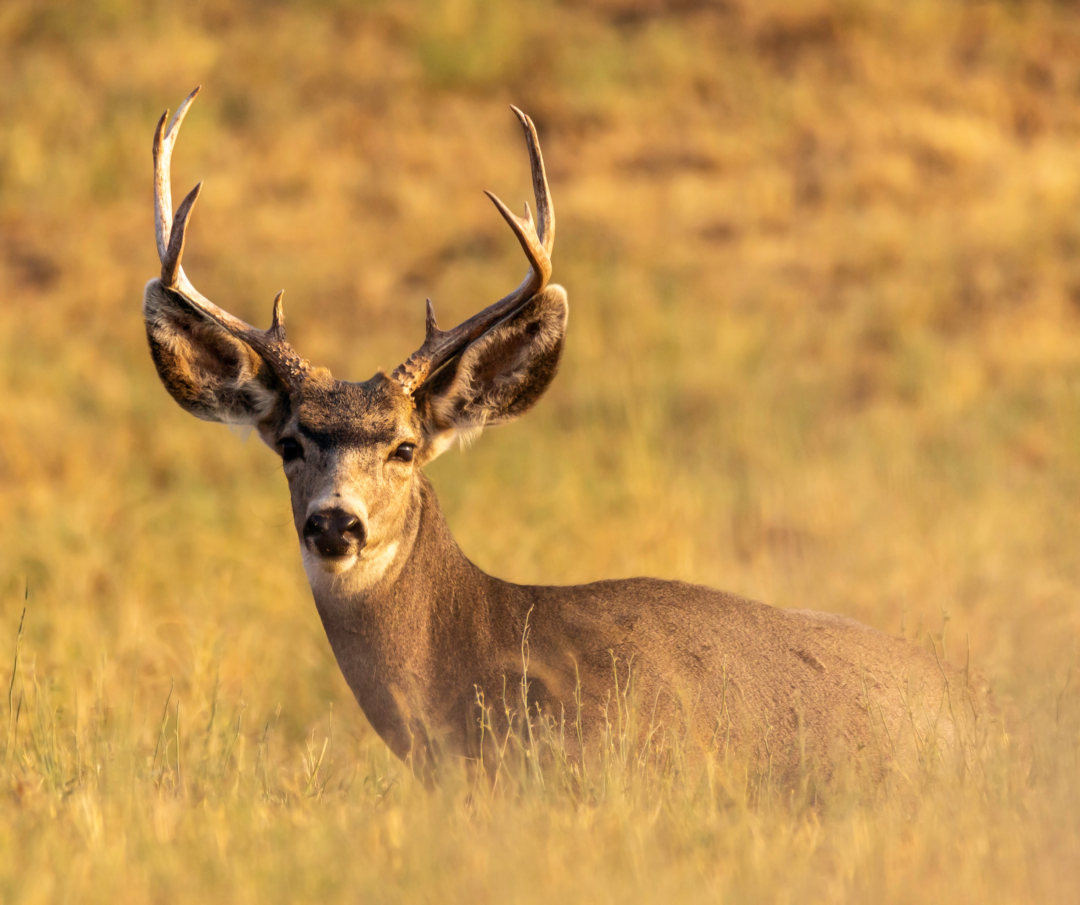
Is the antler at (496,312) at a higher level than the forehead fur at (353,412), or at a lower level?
higher

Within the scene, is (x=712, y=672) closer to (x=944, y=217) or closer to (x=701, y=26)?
(x=944, y=217)

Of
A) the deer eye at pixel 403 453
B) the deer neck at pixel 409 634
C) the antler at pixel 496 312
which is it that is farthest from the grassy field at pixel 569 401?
the antler at pixel 496 312

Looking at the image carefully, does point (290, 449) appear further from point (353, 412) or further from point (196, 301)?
point (196, 301)

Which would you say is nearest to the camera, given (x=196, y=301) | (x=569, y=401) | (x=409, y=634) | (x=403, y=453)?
(x=409, y=634)

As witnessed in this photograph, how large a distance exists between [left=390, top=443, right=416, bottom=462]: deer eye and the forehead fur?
59 millimetres

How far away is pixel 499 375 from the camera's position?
571cm

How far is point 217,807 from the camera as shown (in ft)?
15.1

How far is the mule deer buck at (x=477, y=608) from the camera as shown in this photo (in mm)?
5070

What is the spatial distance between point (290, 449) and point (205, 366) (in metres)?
0.66

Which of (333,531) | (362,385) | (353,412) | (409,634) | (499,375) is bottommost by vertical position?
(409,634)

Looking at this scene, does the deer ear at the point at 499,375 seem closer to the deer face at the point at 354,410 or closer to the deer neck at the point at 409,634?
the deer face at the point at 354,410

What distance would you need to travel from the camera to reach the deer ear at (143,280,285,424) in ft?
18.1

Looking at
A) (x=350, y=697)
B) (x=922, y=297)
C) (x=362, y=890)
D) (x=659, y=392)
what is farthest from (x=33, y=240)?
(x=362, y=890)

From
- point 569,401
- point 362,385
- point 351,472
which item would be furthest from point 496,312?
point 569,401
